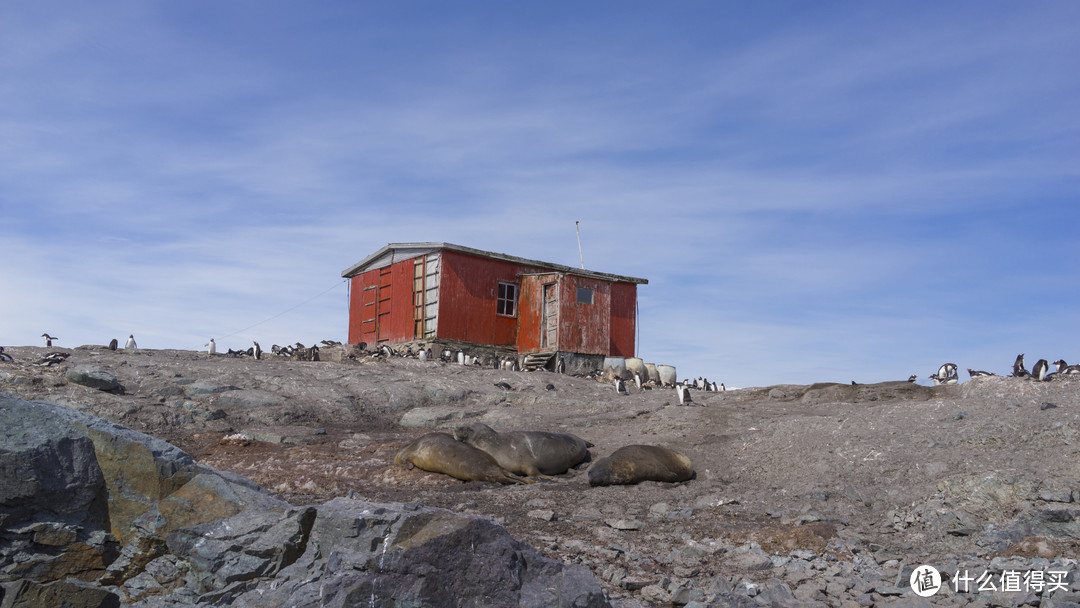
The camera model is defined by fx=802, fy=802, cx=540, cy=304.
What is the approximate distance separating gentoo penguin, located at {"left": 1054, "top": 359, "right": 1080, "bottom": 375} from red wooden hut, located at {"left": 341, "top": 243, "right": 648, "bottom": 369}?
14.0 metres

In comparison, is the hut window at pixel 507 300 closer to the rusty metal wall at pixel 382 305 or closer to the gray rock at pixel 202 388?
the rusty metal wall at pixel 382 305

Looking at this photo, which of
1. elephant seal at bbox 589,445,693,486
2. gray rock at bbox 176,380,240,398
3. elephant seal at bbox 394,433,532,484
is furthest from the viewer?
gray rock at bbox 176,380,240,398

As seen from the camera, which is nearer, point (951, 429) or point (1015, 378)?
point (951, 429)

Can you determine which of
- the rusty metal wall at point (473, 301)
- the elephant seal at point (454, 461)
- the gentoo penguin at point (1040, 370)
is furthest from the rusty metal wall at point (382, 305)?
the gentoo penguin at point (1040, 370)

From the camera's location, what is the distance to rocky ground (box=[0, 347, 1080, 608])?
769 cm

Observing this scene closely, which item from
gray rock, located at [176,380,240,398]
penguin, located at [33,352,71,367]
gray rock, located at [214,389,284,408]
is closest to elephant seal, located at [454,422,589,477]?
gray rock, located at [214,389,284,408]

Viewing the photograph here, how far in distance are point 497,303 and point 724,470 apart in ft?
56.8

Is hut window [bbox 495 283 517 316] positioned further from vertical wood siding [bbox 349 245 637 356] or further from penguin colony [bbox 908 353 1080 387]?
penguin colony [bbox 908 353 1080 387]

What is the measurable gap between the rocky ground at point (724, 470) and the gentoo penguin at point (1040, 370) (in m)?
2.42

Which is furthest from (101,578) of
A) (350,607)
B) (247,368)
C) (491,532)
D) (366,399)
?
(247,368)

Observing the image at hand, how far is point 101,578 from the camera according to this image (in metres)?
6.08

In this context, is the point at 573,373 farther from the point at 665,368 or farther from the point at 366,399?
the point at 366,399

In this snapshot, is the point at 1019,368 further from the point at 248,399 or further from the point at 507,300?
the point at 248,399

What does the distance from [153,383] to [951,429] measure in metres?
15.4
